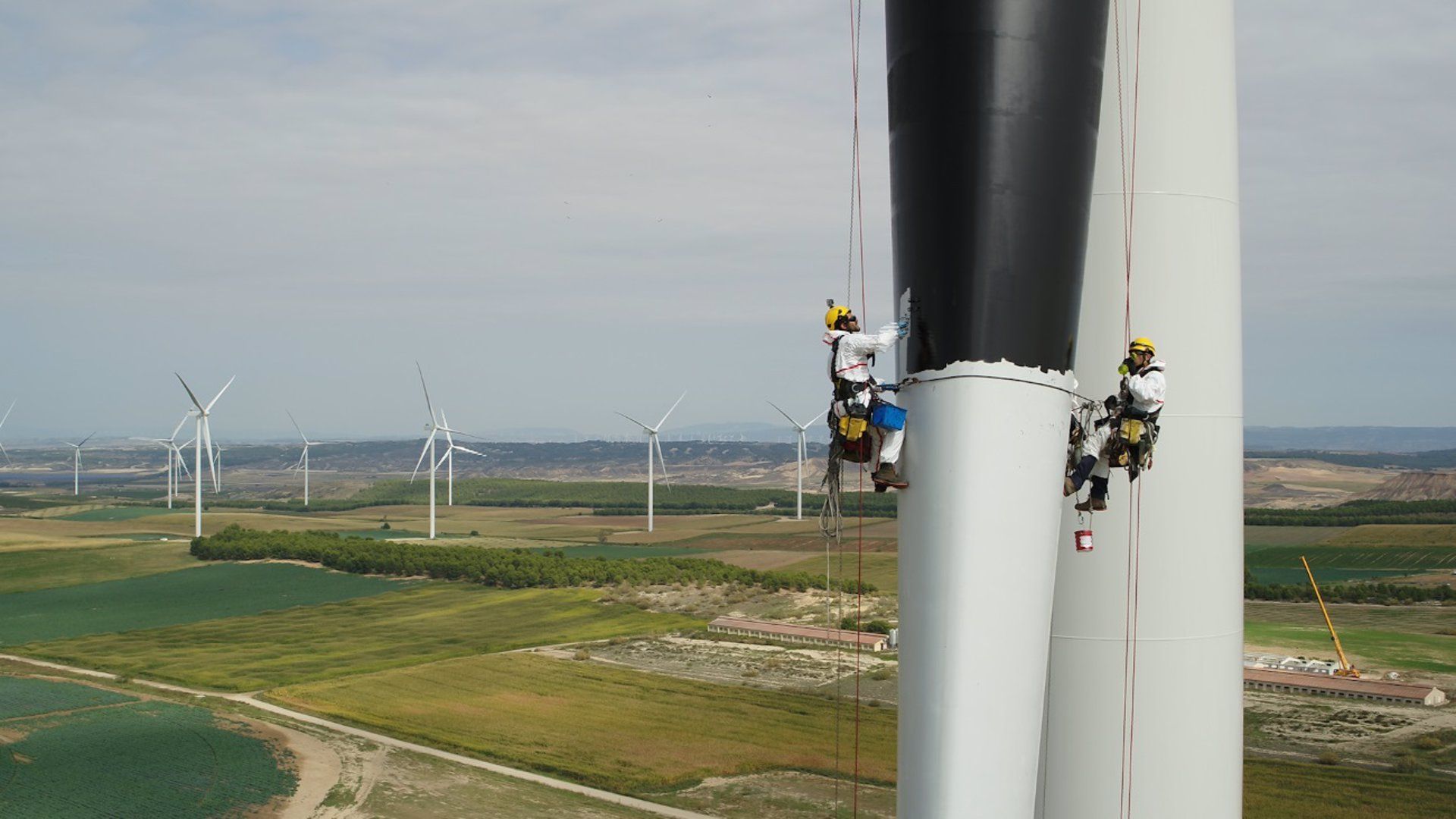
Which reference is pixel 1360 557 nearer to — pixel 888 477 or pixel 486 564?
pixel 486 564

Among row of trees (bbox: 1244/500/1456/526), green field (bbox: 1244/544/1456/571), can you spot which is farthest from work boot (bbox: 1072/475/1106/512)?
row of trees (bbox: 1244/500/1456/526)

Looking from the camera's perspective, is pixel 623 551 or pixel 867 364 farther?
pixel 623 551

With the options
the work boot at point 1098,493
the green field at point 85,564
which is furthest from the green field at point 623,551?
the work boot at point 1098,493

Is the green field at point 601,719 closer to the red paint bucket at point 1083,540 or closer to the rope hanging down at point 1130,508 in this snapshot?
the rope hanging down at point 1130,508

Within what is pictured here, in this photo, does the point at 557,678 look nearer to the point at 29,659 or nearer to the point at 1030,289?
the point at 29,659

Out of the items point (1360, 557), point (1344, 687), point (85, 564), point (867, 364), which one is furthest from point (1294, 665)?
point (85, 564)
